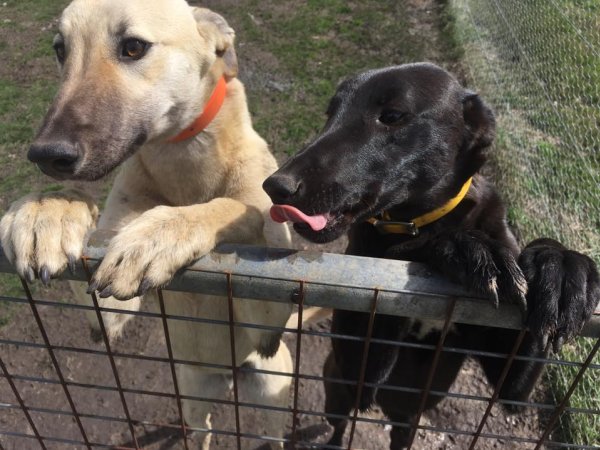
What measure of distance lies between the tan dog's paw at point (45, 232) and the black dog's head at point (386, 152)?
0.57 metres

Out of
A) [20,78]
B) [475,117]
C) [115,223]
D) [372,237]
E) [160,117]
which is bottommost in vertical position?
[20,78]

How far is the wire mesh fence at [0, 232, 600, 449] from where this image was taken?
1.10 meters

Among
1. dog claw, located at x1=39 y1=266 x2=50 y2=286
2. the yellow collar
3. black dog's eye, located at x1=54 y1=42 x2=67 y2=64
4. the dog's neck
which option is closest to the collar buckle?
the yellow collar

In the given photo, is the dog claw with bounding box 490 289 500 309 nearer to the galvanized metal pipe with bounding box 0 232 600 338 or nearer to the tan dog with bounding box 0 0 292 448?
the galvanized metal pipe with bounding box 0 232 600 338

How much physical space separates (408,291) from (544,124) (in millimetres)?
3985

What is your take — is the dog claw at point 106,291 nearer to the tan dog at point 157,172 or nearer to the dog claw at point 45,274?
the tan dog at point 157,172

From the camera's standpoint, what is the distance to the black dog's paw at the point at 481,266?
1.11 metres

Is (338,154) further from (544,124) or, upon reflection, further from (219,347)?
(544,124)

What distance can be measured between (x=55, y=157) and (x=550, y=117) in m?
4.19

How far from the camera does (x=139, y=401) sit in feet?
9.95

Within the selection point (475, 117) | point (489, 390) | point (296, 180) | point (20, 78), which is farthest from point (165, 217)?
point (20, 78)

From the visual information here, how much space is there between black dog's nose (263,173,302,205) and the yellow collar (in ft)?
1.52

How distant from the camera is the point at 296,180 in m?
1.61

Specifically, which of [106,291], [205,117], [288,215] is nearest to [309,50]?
[205,117]
